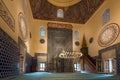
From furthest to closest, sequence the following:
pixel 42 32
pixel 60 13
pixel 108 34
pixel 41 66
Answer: pixel 60 13
pixel 42 32
pixel 41 66
pixel 108 34

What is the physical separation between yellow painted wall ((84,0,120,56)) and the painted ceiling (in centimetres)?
62

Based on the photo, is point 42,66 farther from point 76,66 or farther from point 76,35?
point 76,35

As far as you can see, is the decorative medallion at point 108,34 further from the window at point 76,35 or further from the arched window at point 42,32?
the arched window at point 42,32

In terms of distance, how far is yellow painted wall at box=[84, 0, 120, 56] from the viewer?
9750 millimetres

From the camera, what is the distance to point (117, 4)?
9695 millimetres

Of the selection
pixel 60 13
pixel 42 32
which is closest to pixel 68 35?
pixel 60 13

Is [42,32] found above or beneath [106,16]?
beneath

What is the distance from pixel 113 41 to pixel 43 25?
24.2 ft

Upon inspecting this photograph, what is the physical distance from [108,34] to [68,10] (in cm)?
538

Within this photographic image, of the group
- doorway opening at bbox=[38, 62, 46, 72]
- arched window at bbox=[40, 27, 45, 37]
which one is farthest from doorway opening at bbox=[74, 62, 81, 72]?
arched window at bbox=[40, 27, 45, 37]

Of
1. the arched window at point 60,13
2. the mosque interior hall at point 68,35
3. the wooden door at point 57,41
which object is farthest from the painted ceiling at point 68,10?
the wooden door at point 57,41

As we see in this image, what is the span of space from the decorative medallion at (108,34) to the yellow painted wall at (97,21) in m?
0.36

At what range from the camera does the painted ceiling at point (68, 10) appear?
12884 mm

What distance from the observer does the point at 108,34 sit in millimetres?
10469
